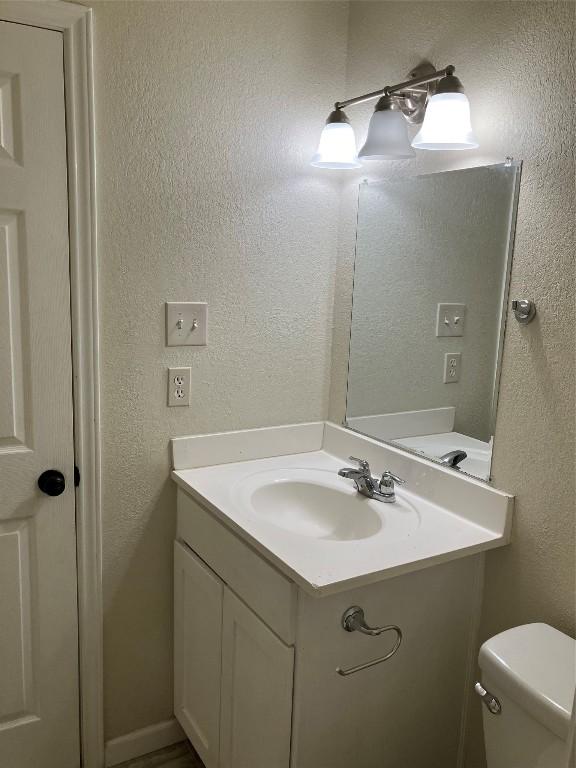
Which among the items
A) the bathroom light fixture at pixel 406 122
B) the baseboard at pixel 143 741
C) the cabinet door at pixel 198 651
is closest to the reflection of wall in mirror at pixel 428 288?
the bathroom light fixture at pixel 406 122

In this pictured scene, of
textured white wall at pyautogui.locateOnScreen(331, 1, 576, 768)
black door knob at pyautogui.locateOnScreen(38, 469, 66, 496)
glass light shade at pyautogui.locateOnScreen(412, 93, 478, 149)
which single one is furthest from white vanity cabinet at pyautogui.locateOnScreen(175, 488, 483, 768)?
glass light shade at pyautogui.locateOnScreen(412, 93, 478, 149)

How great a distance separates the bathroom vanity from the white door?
1.02 ft

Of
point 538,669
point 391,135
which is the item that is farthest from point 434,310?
point 538,669

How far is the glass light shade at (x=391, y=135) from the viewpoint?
1.51 m

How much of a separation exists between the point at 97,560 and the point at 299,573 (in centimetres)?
74

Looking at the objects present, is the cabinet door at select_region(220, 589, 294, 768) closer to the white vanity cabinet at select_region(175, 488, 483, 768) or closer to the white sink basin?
the white vanity cabinet at select_region(175, 488, 483, 768)

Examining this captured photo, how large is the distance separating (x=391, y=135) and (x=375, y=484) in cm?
87

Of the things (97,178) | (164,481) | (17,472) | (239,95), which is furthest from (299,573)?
(239,95)

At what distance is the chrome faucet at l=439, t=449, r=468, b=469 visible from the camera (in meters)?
1.53

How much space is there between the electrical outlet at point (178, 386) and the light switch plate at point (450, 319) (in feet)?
2.26

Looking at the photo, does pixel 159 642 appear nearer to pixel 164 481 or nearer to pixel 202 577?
pixel 202 577

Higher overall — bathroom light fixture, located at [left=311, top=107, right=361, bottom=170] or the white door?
bathroom light fixture, located at [left=311, top=107, right=361, bottom=170]

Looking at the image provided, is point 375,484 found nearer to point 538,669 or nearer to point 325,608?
point 325,608

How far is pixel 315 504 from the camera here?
1729 mm
